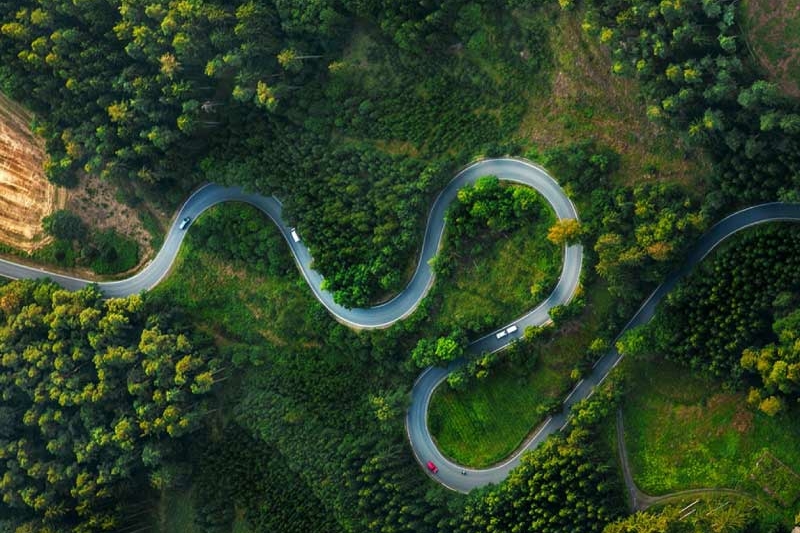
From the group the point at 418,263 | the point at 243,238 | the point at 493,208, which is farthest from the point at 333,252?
the point at 493,208

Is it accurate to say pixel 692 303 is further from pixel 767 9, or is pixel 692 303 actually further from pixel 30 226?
pixel 30 226

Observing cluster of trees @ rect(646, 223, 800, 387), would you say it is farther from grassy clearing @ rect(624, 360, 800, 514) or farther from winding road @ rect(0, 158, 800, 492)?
grassy clearing @ rect(624, 360, 800, 514)

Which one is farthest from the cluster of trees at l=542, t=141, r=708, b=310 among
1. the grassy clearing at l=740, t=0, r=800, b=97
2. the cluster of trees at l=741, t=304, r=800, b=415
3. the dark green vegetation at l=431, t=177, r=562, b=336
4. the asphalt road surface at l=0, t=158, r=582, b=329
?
the grassy clearing at l=740, t=0, r=800, b=97

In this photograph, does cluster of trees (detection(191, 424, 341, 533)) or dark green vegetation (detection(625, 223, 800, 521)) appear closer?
dark green vegetation (detection(625, 223, 800, 521))

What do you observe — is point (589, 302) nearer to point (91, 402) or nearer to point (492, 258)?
point (492, 258)

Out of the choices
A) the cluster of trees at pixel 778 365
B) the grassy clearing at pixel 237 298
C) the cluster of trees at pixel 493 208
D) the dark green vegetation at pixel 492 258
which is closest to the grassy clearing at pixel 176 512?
the grassy clearing at pixel 237 298

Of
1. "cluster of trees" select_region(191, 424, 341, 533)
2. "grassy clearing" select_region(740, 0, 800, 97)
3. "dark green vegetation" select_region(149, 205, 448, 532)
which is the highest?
"grassy clearing" select_region(740, 0, 800, 97)

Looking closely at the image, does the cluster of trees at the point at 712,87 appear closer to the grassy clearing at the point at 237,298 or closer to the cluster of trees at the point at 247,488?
the grassy clearing at the point at 237,298
